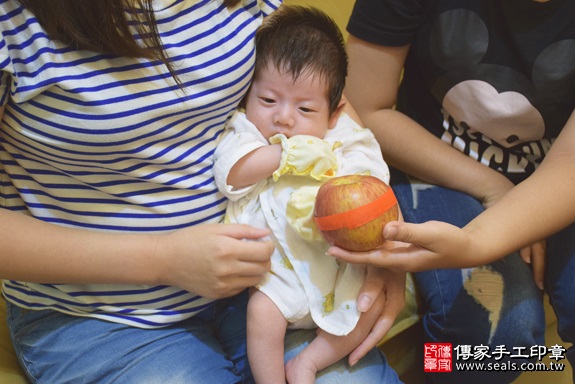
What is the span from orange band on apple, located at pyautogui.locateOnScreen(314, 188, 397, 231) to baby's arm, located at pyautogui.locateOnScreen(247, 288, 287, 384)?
19cm

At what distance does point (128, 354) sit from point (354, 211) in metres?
0.45

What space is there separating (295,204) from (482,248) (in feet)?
1.16

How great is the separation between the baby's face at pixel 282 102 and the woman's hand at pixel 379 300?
0.96 feet

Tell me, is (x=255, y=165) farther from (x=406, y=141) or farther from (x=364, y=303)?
(x=406, y=141)

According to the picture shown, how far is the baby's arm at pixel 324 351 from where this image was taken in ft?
3.09

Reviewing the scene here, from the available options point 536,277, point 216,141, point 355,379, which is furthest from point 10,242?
point 536,277

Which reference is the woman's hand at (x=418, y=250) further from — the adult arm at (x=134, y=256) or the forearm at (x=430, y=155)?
the forearm at (x=430, y=155)

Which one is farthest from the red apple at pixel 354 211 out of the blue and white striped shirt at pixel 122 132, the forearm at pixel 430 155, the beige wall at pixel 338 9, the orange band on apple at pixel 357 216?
the beige wall at pixel 338 9

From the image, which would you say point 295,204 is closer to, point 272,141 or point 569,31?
point 272,141

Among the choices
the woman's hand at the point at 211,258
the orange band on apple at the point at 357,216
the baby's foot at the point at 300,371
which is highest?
the orange band on apple at the point at 357,216

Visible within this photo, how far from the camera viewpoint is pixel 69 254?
835mm

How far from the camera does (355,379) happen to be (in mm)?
977

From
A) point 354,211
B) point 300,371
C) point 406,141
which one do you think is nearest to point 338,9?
point 406,141

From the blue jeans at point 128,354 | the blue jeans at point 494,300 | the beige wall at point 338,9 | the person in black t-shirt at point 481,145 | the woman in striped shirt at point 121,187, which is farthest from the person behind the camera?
the beige wall at point 338,9
